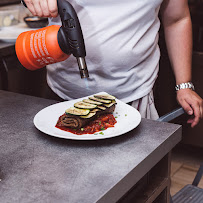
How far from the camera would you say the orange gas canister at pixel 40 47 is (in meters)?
1.05

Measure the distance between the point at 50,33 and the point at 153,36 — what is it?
53 centimetres

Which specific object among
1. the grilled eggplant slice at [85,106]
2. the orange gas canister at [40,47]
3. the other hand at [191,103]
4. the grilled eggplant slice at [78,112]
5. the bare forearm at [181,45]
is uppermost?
the orange gas canister at [40,47]

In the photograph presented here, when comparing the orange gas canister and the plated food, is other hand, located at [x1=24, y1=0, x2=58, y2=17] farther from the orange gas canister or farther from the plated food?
the plated food

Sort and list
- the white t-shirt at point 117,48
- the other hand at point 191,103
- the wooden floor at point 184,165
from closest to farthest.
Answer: the white t-shirt at point 117,48 → the other hand at point 191,103 → the wooden floor at point 184,165

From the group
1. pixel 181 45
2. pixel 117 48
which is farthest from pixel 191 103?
pixel 117 48

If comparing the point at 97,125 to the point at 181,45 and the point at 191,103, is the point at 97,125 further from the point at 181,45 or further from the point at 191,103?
the point at 181,45

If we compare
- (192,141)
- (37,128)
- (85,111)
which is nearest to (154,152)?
(85,111)

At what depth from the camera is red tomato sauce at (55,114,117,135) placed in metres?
1.00

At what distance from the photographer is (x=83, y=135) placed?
0.96 m

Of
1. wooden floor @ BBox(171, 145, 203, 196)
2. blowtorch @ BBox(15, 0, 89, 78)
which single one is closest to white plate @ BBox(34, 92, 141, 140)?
blowtorch @ BBox(15, 0, 89, 78)

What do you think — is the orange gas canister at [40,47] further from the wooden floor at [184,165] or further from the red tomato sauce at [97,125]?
the wooden floor at [184,165]

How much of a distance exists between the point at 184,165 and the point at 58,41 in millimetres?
1943

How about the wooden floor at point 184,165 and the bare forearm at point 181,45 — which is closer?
the bare forearm at point 181,45

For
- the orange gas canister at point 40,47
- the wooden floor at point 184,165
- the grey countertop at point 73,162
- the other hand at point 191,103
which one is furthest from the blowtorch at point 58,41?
the wooden floor at point 184,165
